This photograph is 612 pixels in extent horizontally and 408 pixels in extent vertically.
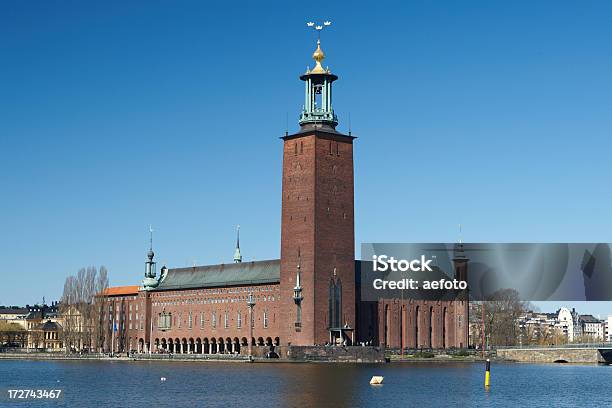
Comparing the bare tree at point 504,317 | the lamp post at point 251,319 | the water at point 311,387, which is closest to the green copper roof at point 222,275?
the lamp post at point 251,319

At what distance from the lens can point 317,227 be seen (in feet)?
313

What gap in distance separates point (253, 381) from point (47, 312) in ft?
→ 454

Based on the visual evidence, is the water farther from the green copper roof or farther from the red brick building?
the green copper roof

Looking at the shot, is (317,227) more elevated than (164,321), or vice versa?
(317,227)

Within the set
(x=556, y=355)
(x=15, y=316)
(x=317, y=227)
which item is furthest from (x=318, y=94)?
(x=15, y=316)

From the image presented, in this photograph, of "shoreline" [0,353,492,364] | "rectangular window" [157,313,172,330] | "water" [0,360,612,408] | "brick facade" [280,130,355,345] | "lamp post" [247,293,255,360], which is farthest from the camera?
"rectangular window" [157,313,172,330]

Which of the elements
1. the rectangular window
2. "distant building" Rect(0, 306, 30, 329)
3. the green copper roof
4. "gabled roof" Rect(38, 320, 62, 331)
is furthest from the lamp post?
"distant building" Rect(0, 306, 30, 329)

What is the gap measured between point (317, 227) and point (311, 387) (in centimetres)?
3901

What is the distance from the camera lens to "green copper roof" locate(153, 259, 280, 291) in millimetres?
106938

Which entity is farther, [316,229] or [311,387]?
[316,229]

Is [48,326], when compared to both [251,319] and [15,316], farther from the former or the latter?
[251,319]

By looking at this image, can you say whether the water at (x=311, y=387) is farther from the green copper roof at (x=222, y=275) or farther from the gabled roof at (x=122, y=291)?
the gabled roof at (x=122, y=291)

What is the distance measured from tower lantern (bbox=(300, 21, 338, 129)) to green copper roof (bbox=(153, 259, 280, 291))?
1495 cm

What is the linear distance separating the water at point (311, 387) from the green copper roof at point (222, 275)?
2474 cm
